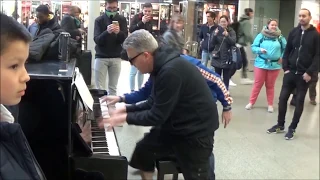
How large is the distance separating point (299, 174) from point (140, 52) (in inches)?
85.1

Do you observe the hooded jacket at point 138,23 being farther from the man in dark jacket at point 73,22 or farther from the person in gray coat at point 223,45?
the person in gray coat at point 223,45

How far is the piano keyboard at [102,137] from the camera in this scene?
6.93ft

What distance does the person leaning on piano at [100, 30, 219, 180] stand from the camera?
2.07 metres

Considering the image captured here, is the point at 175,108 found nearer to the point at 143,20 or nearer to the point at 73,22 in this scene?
the point at 143,20

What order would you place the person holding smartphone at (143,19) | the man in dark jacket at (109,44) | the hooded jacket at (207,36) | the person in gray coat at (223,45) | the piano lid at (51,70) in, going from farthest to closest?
the person in gray coat at (223,45) → the hooded jacket at (207,36) → the man in dark jacket at (109,44) → the person holding smartphone at (143,19) → the piano lid at (51,70)

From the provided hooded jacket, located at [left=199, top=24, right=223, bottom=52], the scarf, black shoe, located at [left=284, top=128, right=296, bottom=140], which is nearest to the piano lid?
hooded jacket, located at [left=199, top=24, right=223, bottom=52]

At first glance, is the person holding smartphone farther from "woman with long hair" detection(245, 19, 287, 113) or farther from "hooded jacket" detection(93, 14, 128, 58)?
"woman with long hair" detection(245, 19, 287, 113)

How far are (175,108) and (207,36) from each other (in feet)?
6.67

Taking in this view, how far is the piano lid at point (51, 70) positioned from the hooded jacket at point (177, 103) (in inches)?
16.3

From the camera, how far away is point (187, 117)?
7.25 ft

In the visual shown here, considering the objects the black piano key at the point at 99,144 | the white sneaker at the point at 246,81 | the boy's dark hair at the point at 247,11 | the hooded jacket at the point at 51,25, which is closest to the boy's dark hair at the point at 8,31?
the black piano key at the point at 99,144

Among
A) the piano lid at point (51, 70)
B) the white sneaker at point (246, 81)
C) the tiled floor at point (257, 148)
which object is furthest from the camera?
the white sneaker at point (246, 81)

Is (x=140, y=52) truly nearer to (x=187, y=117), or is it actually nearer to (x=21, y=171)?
(x=187, y=117)

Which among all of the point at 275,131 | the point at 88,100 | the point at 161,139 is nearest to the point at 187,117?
the point at 161,139
